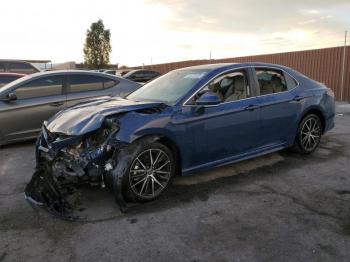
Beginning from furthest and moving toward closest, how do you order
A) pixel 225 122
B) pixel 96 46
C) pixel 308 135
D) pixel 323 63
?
pixel 96 46 < pixel 323 63 < pixel 308 135 < pixel 225 122

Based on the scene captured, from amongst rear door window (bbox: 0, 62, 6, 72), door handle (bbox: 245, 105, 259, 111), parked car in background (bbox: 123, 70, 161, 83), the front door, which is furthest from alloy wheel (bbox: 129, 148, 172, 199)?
parked car in background (bbox: 123, 70, 161, 83)

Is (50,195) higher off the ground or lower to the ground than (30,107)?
lower

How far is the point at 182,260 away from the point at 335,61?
1460 cm

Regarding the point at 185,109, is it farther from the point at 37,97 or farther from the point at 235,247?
the point at 37,97

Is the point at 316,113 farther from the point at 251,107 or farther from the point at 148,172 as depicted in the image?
the point at 148,172

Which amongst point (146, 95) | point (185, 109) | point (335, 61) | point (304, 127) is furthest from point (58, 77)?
point (335, 61)

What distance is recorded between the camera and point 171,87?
16.1 ft

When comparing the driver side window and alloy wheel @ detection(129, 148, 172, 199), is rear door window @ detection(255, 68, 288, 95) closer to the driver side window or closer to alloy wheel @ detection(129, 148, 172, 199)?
the driver side window

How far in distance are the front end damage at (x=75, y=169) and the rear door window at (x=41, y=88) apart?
3.19m

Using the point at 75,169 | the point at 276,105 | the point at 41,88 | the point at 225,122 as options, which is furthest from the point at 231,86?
the point at 41,88

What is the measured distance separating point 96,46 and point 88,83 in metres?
41.9

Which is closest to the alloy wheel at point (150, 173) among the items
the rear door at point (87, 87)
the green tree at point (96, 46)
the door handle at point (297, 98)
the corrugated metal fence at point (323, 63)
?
the door handle at point (297, 98)

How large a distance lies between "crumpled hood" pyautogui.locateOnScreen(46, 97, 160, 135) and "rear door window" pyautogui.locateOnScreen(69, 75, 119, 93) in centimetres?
260

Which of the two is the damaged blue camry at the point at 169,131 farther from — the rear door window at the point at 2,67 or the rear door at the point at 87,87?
the rear door window at the point at 2,67
